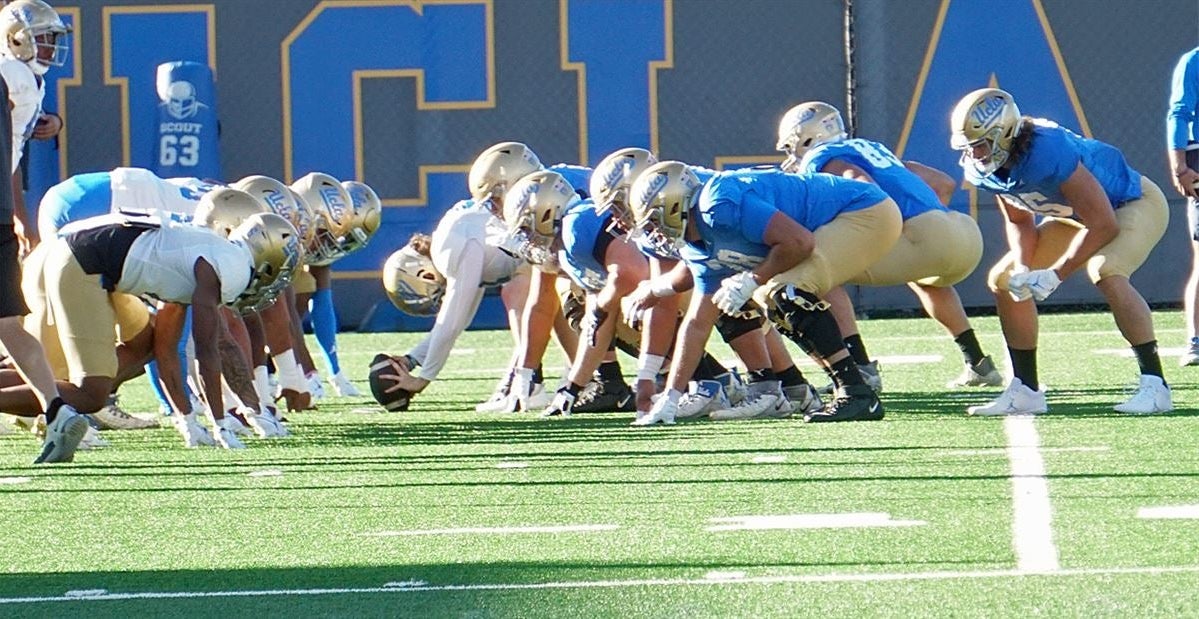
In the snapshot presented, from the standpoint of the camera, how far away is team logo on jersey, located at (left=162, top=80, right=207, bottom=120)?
15.2 meters

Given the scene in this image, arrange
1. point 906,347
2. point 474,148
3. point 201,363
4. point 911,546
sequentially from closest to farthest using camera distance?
point 911,546, point 201,363, point 906,347, point 474,148

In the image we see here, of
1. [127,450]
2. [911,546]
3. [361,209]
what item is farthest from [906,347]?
[911,546]

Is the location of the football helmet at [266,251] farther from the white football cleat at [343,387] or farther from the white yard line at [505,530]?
the white football cleat at [343,387]

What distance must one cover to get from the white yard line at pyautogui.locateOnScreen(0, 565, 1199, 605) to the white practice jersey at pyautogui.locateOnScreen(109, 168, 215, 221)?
4708 millimetres

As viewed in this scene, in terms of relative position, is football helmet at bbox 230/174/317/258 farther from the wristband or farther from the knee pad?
the knee pad

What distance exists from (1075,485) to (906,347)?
6.97m

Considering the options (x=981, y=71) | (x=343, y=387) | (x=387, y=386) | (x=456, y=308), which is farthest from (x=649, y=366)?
(x=981, y=71)

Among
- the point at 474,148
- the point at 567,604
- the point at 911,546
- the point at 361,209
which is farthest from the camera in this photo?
the point at 474,148

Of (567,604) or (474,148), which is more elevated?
(474,148)

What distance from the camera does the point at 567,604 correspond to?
4.23 meters

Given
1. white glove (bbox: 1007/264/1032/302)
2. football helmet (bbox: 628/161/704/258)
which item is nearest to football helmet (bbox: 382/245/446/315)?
football helmet (bbox: 628/161/704/258)

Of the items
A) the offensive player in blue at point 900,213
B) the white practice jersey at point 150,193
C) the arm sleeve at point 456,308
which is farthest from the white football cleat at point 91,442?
the offensive player in blue at point 900,213

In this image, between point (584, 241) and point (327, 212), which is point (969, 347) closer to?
point (584, 241)

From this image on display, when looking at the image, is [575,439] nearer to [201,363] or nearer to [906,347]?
[201,363]
